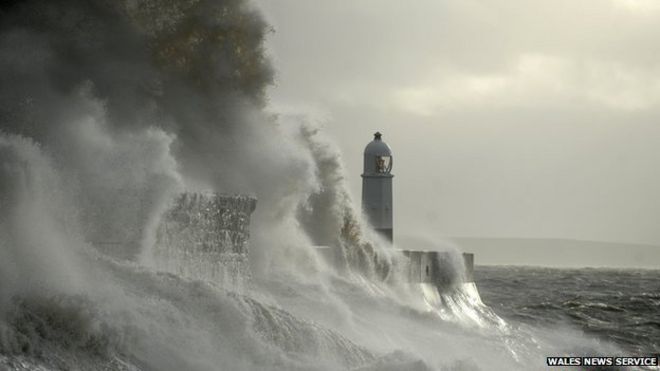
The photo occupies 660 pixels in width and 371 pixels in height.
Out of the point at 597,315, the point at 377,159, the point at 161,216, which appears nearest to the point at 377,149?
the point at 377,159

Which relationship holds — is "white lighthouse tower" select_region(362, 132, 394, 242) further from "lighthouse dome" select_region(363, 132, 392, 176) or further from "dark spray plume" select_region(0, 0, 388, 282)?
"dark spray plume" select_region(0, 0, 388, 282)

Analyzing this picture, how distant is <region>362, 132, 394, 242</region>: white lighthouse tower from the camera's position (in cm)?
2156

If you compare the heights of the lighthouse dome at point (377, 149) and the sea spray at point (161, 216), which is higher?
the lighthouse dome at point (377, 149)

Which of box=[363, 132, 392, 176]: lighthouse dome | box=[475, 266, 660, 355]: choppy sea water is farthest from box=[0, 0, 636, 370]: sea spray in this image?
box=[363, 132, 392, 176]: lighthouse dome

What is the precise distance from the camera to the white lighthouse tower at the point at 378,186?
849 inches

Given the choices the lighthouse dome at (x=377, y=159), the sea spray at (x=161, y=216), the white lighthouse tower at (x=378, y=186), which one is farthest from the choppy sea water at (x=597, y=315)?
the lighthouse dome at (x=377, y=159)

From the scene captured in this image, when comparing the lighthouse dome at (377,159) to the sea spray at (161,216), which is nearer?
the sea spray at (161,216)

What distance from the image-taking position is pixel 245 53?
1413 cm

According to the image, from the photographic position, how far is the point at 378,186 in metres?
22.0

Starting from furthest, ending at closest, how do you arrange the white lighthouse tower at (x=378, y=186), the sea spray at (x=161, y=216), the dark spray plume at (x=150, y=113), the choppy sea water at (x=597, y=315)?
the white lighthouse tower at (x=378, y=186), the choppy sea water at (x=597, y=315), the dark spray plume at (x=150, y=113), the sea spray at (x=161, y=216)

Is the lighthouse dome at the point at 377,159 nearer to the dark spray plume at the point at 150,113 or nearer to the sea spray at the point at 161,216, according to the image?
the sea spray at the point at 161,216

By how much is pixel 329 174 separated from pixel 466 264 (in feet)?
12.7

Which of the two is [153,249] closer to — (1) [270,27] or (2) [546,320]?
(1) [270,27]

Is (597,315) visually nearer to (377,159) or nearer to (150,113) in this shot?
(377,159)
